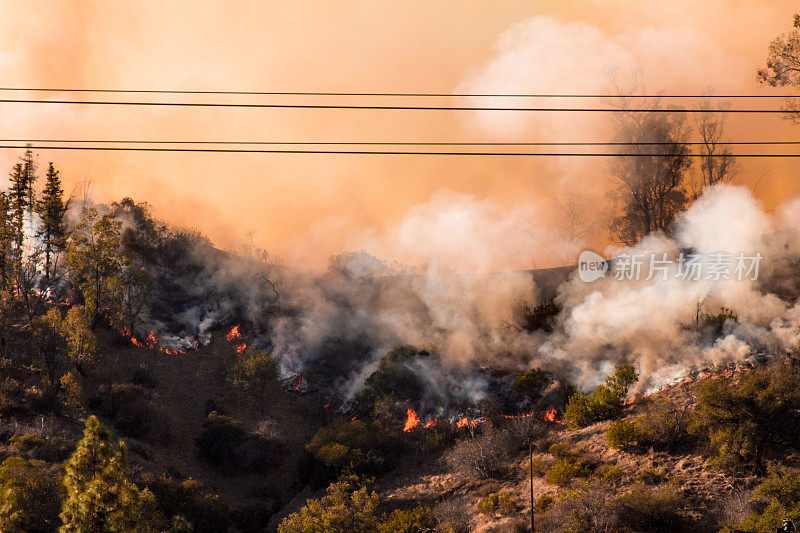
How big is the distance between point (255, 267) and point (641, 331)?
116ft

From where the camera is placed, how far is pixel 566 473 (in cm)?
2942

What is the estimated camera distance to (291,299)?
53.4m

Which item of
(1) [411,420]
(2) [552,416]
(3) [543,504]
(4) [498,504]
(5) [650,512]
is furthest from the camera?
(1) [411,420]

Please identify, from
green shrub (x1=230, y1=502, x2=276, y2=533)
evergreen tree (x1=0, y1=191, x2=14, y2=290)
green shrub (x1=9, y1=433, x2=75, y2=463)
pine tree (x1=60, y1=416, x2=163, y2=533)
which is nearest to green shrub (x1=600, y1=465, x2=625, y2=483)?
green shrub (x1=230, y1=502, x2=276, y2=533)

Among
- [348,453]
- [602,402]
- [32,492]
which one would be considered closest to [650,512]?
[602,402]

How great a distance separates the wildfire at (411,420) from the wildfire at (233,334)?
63.1 feet

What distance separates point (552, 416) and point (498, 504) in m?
8.39

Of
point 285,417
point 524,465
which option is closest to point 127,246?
point 285,417

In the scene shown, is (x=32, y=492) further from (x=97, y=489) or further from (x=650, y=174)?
(x=650, y=174)

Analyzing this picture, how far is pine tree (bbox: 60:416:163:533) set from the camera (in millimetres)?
19844

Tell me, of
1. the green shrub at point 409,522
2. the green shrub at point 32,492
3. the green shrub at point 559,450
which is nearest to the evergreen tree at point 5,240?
the green shrub at point 32,492

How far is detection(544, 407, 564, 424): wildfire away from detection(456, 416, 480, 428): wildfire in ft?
13.1

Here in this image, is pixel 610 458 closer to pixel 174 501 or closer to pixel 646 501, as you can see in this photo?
pixel 646 501

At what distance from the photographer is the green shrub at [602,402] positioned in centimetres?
3372
